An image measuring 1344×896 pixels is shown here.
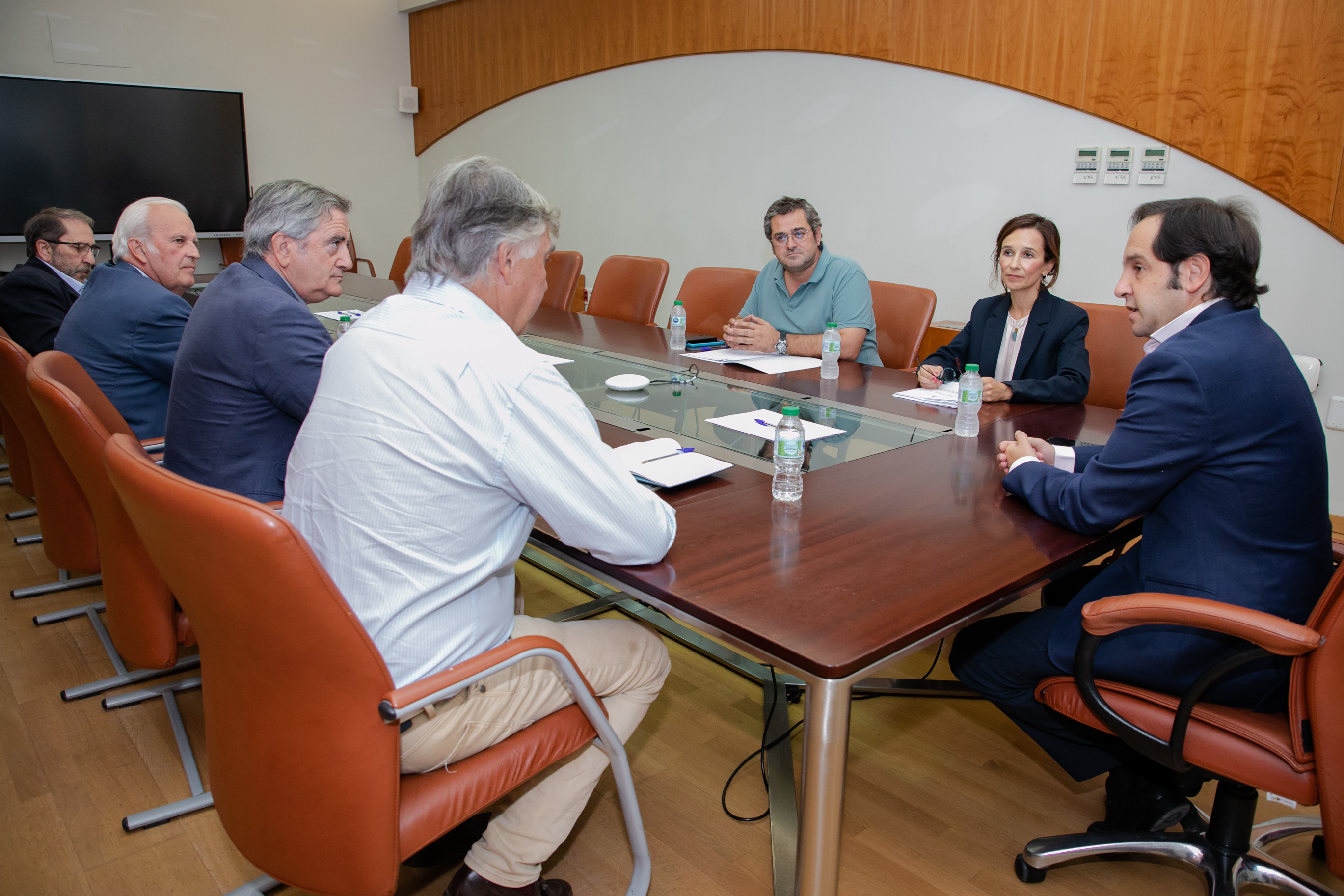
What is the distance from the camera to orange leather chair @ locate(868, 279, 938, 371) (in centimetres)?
336

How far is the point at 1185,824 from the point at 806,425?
120 centimetres

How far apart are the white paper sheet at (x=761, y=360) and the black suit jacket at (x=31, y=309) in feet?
8.21

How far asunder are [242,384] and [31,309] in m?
2.18

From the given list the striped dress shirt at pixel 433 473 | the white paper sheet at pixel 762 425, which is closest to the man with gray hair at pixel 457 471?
the striped dress shirt at pixel 433 473

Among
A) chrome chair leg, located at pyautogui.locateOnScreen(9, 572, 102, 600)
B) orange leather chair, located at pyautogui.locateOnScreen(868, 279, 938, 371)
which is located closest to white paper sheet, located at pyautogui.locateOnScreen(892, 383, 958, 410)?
orange leather chair, located at pyautogui.locateOnScreen(868, 279, 938, 371)

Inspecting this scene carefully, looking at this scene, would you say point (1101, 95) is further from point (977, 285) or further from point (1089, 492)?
point (1089, 492)

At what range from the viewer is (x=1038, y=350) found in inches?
109

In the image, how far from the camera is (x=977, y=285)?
4785mm

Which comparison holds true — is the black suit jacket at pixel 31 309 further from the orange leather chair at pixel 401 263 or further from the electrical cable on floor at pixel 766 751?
the electrical cable on floor at pixel 766 751

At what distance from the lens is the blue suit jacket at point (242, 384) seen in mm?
1961

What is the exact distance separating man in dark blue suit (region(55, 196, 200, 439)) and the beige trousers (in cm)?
165

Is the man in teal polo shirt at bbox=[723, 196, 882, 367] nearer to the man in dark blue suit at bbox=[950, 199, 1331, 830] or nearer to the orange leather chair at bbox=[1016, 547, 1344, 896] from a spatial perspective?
the man in dark blue suit at bbox=[950, 199, 1331, 830]

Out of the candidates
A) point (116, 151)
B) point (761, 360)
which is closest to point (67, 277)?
point (761, 360)

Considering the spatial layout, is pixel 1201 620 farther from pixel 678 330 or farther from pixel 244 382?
pixel 678 330
